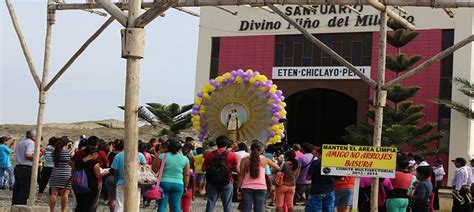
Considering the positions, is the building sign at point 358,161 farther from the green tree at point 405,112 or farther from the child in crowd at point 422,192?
the green tree at point 405,112

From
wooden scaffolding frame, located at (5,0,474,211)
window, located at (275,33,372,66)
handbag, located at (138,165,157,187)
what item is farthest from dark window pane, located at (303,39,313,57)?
handbag, located at (138,165,157,187)

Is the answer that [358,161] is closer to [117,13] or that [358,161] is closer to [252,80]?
[117,13]

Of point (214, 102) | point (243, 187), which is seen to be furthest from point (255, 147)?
point (214, 102)

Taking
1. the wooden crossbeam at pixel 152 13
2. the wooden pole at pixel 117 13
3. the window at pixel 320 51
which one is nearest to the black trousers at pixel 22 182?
the wooden pole at pixel 117 13

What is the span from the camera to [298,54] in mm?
39188

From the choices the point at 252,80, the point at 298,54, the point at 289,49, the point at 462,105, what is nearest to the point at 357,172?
the point at 252,80

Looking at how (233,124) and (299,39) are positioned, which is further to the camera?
(299,39)

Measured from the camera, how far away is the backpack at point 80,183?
11.6 metres

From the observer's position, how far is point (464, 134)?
116 feet

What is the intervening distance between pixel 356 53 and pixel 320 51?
1763mm

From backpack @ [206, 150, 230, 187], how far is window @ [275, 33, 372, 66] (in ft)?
82.6

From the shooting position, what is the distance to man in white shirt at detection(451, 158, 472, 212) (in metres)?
16.8

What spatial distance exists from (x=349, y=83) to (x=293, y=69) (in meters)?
2.82

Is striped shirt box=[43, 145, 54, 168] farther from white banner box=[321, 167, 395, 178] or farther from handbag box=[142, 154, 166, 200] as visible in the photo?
white banner box=[321, 167, 395, 178]
